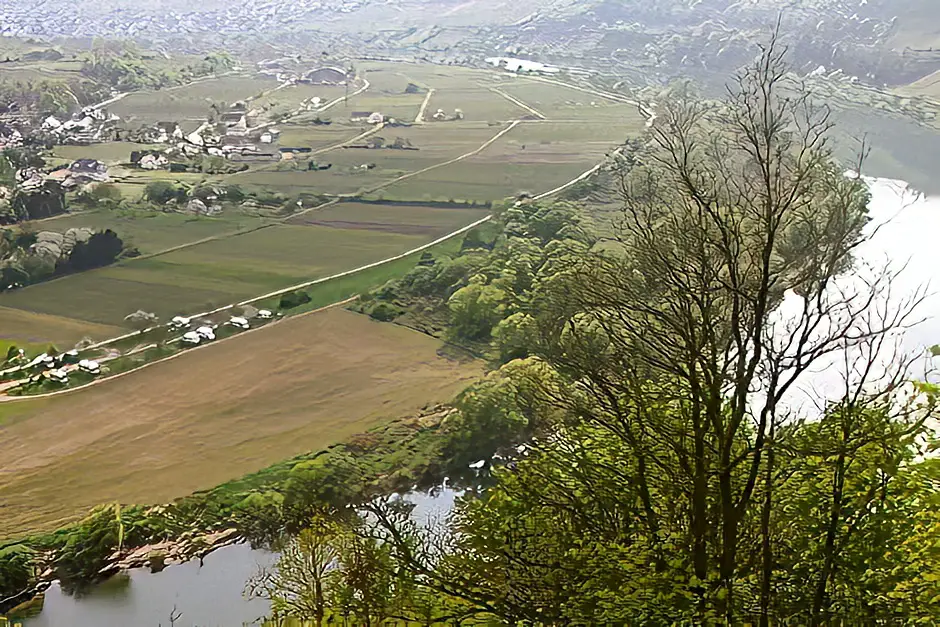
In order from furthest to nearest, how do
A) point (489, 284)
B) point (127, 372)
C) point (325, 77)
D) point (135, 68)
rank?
1. point (325, 77)
2. point (135, 68)
3. point (489, 284)
4. point (127, 372)

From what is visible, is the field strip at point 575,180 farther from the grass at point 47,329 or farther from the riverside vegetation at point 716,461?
the riverside vegetation at point 716,461

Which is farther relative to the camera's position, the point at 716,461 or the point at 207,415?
the point at 207,415

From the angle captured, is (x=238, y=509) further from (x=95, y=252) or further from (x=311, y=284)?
(x=95, y=252)

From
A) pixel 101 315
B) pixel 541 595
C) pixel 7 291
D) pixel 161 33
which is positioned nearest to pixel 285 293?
pixel 101 315

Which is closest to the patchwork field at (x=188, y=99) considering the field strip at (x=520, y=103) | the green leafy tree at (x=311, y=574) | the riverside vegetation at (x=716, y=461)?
the field strip at (x=520, y=103)

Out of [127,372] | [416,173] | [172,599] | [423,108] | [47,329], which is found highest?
[423,108]

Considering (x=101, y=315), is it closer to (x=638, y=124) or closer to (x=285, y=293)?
(x=285, y=293)

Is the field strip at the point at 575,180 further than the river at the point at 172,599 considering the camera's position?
Yes

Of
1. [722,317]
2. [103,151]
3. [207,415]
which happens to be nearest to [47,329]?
[207,415]
